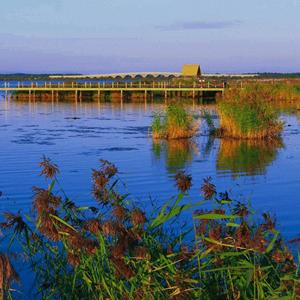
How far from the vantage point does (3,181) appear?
17078 mm

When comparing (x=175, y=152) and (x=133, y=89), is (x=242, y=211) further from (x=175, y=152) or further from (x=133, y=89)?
(x=133, y=89)

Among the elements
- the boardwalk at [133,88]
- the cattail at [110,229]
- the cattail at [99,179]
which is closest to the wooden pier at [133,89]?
the boardwalk at [133,88]

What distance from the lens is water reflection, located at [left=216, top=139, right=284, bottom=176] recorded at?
20.1m

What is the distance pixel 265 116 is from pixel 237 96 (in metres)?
1.75

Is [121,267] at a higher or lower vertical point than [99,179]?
lower

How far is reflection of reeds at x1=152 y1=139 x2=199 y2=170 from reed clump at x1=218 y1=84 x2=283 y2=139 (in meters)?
1.91

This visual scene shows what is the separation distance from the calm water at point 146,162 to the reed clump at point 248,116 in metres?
0.82

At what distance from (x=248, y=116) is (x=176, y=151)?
3.90 meters

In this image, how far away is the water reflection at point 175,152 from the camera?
21172 millimetres

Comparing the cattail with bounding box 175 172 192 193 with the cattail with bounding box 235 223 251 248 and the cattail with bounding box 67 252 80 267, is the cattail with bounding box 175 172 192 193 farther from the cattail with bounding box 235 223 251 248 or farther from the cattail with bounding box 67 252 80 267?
the cattail with bounding box 67 252 80 267

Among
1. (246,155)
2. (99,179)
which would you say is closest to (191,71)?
(246,155)

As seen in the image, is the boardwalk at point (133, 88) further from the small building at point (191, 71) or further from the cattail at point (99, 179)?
the cattail at point (99, 179)

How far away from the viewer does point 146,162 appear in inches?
838

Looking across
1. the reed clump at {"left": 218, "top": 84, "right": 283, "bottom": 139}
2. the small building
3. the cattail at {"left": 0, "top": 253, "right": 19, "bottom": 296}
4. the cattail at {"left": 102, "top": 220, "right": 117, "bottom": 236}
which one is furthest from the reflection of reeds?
the small building
